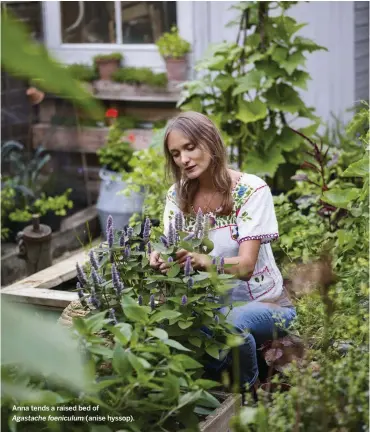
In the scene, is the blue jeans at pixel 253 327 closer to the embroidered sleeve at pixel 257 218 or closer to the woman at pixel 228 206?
the woman at pixel 228 206

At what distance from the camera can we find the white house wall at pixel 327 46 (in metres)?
5.25

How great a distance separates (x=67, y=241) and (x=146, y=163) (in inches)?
43.0

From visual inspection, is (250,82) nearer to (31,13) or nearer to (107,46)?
(107,46)

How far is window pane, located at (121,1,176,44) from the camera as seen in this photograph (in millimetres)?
5828

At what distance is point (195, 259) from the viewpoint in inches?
84.3

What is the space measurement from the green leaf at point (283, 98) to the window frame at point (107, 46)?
1.38m

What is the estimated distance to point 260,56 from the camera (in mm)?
4379

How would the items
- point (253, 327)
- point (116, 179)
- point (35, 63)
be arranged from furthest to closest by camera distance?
point (116, 179) < point (253, 327) < point (35, 63)

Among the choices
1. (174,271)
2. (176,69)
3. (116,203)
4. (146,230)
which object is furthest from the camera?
(176,69)

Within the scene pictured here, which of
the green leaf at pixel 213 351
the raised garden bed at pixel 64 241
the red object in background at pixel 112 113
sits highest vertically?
the red object in background at pixel 112 113

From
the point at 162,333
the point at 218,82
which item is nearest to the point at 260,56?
the point at 218,82

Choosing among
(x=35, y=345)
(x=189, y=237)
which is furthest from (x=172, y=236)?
(x=35, y=345)

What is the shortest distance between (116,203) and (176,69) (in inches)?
48.6

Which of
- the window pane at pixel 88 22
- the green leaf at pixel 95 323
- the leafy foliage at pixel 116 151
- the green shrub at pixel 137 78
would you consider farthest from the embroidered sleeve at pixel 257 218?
the window pane at pixel 88 22
